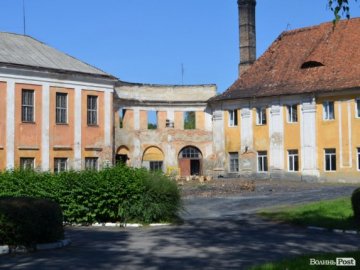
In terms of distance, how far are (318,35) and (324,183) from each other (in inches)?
476

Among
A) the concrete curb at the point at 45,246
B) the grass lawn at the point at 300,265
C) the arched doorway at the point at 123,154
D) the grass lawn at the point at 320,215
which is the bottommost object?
the concrete curb at the point at 45,246

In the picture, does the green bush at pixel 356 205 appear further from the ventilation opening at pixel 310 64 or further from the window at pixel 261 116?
the window at pixel 261 116

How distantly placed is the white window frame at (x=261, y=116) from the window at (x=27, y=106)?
657 inches

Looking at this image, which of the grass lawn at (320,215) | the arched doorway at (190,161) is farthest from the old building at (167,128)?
the grass lawn at (320,215)

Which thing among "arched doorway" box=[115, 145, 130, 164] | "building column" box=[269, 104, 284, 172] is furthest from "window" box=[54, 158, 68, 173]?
"building column" box=[269, 104, 284, 172]

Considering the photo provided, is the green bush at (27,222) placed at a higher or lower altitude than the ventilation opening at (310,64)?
lower

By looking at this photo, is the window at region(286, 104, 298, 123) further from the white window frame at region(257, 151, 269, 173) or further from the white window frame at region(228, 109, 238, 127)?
the white window frame at region(228, 109, 238, 127)

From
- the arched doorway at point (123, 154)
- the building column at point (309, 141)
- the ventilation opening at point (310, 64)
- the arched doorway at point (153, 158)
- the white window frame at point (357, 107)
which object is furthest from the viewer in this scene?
the arched doorway at point (153, 158)

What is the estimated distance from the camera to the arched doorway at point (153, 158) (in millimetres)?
46125

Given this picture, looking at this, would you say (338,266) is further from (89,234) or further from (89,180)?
(89,180)

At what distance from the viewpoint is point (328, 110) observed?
132ft

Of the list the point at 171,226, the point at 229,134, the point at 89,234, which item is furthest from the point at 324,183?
the point at 89,234

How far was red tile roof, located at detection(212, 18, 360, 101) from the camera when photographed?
39881 millimetres

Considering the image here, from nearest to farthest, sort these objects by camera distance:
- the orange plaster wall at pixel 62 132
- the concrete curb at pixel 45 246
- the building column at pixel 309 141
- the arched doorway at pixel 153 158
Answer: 1. the concrete curb at pixel 45 246
2. the orange plaster wall at pixel 62 132
3. the building column at pixel 309 141
4. the arched doorway at pixel 153 158
